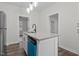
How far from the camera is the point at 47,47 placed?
1790 mm

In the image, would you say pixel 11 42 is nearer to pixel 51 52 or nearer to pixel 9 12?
pixel 9 12

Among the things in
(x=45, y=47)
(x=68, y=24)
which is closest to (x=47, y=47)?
(x=45, y=47)

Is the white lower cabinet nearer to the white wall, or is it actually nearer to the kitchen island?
the kitchen island

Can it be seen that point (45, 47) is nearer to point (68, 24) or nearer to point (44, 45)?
point (44, 45)

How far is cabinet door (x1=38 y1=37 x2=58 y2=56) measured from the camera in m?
1.66

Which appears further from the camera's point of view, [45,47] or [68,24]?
[68,24]

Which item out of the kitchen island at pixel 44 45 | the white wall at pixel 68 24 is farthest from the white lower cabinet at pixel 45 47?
the white wall at pixel 68 24

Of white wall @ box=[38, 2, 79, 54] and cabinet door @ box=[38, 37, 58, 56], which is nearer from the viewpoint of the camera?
cabinet door @ box=[38, 37, 58, 56]

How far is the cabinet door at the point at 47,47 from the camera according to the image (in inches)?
65.2

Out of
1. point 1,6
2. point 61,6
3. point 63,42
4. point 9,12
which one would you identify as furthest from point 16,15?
point 63,42

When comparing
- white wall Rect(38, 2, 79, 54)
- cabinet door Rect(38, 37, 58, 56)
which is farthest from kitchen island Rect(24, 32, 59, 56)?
white wall Rect(38, 2, 79, 54)

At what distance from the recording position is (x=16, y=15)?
4426 millimetres

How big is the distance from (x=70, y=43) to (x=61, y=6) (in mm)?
1516

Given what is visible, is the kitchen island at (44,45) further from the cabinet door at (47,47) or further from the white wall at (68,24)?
the white wall at (68,24)
